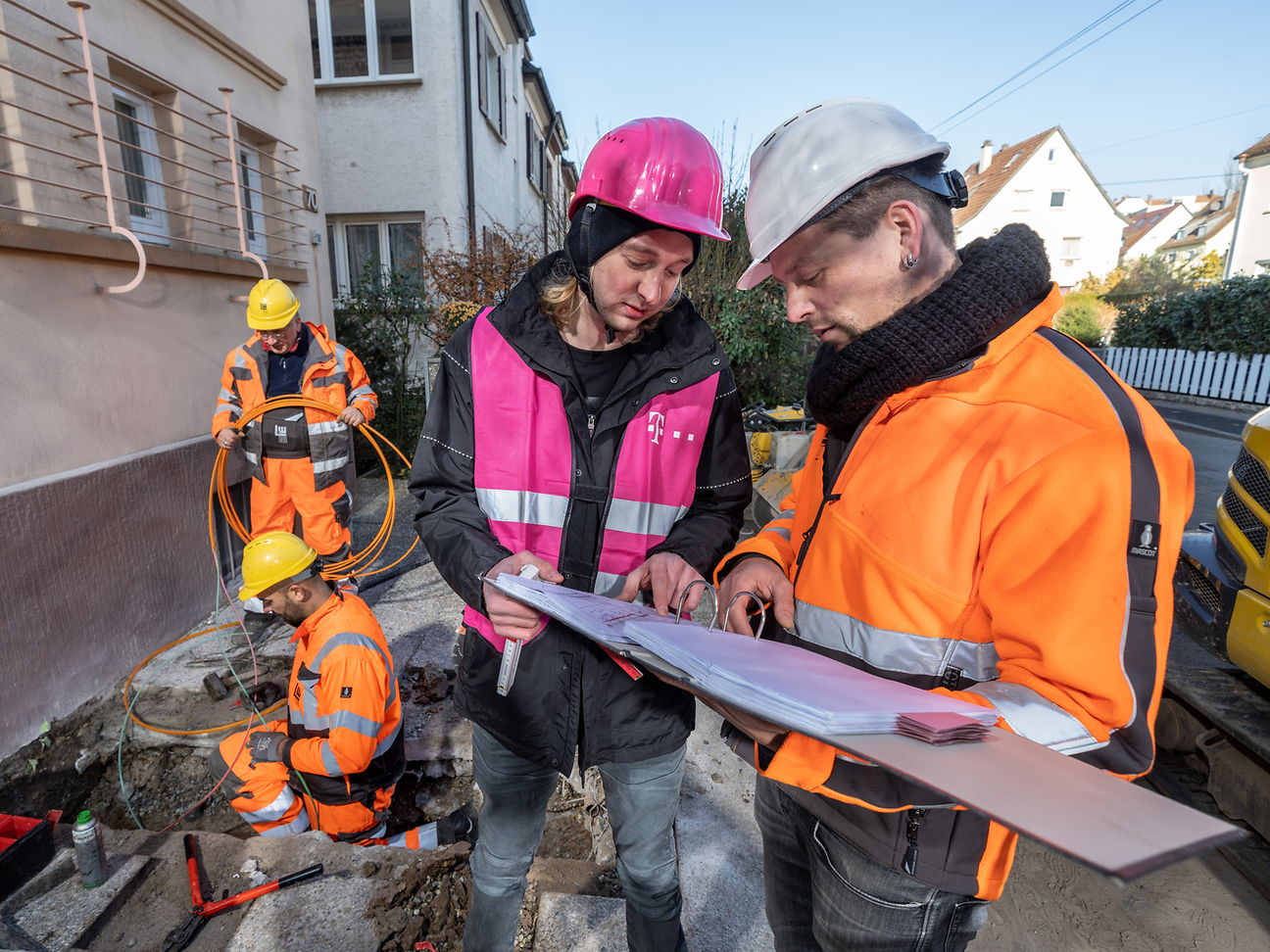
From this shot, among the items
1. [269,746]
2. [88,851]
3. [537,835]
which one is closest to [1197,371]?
[537,835]

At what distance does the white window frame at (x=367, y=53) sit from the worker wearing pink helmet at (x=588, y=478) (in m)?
9.74

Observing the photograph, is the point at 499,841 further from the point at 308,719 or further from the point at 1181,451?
the point at 1181,451

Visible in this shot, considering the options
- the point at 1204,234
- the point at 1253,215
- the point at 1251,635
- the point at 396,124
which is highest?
the point at 1204,234

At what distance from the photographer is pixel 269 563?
2.92 metres

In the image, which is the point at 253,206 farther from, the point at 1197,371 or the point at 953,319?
the point at 1197,371

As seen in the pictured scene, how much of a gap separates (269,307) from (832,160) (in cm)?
450

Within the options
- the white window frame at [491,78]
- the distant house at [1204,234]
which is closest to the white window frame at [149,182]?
the white window frame at [491,78]

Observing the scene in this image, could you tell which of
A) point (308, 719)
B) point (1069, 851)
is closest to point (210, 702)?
point (308, 719)

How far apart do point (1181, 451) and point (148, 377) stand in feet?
18.0

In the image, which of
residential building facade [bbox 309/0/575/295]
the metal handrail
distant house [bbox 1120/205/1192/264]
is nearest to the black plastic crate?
the metal handrail

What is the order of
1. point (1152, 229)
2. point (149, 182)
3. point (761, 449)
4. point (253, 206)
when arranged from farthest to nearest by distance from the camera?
point (1152, 229), point (761, 449), point (253, 206), point (149, 182)

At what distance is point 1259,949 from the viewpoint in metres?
2.53

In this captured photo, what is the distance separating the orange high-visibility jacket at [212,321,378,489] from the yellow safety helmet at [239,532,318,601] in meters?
1.89

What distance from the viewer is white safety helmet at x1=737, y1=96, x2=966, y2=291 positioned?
1.16 meters
